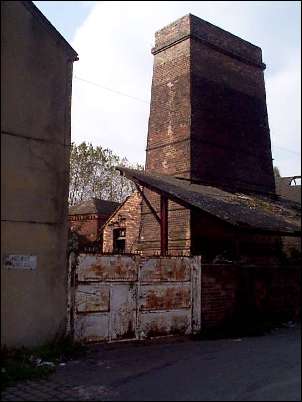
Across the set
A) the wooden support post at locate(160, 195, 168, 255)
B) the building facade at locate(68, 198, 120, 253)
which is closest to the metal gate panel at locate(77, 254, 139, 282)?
the wooden support post at locate(160, 195, 168, 255)

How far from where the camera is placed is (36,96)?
7508 mm


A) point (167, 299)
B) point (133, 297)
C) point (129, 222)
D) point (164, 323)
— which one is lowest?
point (164, 323)

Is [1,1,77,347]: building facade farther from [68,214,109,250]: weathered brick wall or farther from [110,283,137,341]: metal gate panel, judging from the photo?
[68,214,109,250]: weathered brick wall

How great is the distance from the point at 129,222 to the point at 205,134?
4.48 metres

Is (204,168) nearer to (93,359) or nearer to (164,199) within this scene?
(164,199)

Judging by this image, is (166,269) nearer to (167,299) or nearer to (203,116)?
(167,299)

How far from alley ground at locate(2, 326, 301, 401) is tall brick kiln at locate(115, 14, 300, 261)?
6073mm

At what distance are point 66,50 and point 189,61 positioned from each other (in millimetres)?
8895

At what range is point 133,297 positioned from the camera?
8.45 m

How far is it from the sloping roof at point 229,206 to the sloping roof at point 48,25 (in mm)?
4532

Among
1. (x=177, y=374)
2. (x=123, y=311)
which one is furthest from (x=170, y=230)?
(x=177, y=374)

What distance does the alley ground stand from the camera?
17.2 feet

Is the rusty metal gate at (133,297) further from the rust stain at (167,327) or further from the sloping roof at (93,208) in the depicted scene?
the sloping roof at (93,208)

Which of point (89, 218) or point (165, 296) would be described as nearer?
point (165, 296)
